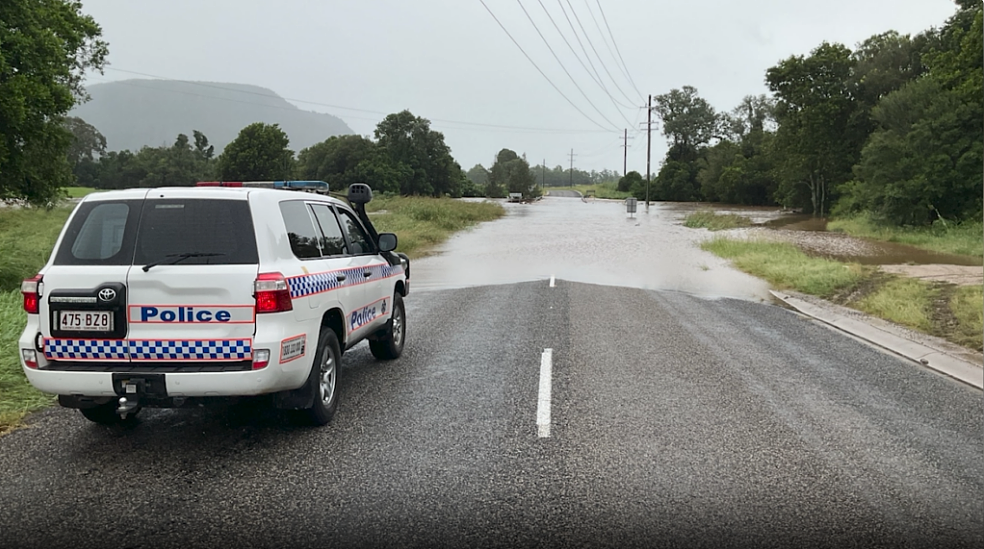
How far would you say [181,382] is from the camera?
4.46 metres

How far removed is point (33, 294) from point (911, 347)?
29.9ft

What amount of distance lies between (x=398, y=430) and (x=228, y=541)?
191 cm

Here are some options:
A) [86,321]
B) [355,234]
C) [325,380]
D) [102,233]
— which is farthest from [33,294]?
[355,234]

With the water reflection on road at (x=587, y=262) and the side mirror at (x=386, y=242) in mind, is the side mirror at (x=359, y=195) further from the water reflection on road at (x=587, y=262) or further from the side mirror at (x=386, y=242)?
the water reflection on road at (x=587, y=262)

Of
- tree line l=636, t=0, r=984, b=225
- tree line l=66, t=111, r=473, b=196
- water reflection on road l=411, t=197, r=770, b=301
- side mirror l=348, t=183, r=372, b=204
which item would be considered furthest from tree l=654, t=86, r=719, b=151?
side mirror l=348, t=183, r=372, b=204

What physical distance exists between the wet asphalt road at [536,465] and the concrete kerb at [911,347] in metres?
0.35

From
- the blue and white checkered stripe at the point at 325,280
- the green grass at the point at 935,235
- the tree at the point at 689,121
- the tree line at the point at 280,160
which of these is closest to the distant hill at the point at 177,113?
the tree line at the point at 280,160

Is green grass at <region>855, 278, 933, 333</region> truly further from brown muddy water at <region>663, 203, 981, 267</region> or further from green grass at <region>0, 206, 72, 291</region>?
green grass at <region>0, 206, 72, 291</region>

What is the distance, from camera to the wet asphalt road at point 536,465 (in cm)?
366

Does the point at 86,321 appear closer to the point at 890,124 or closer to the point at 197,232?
the point at 197,232

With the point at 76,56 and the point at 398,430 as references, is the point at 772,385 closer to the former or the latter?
the point at 398,430

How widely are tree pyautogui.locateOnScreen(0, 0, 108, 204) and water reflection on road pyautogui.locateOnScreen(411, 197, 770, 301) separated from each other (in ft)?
27.2

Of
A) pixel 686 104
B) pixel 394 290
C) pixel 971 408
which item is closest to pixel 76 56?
pixel 394 290

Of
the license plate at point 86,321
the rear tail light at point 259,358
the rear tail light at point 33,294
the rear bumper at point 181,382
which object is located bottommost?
the rear bumper at point 181,382
